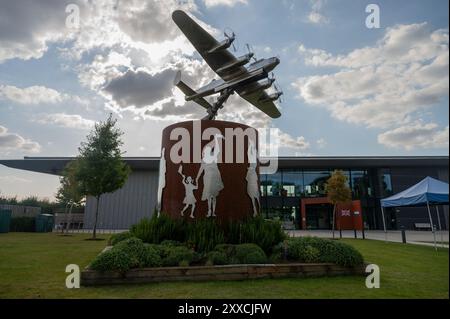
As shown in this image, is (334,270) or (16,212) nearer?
(334,270)

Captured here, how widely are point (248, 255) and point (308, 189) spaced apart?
30.6 m

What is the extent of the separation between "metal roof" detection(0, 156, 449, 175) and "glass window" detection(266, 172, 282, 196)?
65.6 inches

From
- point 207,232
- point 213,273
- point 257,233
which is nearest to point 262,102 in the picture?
point 257,233

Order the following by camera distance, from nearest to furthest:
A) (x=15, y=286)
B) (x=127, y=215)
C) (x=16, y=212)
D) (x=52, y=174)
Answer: (x=15, y=286) < (x=16, y=212) < (x=127, y=215) < (x=52, y=174)

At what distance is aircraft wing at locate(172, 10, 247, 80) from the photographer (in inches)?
436

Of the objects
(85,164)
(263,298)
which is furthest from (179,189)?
(85,164)

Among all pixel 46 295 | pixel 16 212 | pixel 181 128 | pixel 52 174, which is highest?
pixel 52 174

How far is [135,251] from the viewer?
641 cm

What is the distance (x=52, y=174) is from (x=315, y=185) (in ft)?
110

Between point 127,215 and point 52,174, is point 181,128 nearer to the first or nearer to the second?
point 127,215

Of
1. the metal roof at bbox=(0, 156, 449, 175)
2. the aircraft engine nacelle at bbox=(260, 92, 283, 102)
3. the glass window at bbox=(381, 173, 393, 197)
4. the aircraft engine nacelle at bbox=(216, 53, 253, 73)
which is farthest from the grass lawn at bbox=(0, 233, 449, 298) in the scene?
the glass window at bbox=(381, 173, 393, 197)

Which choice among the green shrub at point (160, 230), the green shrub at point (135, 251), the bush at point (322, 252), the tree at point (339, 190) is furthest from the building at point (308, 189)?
the green shrub at point (135, 251)

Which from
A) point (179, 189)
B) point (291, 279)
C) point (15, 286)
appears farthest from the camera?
point (179, 189)

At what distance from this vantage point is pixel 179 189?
9180 millimetres
